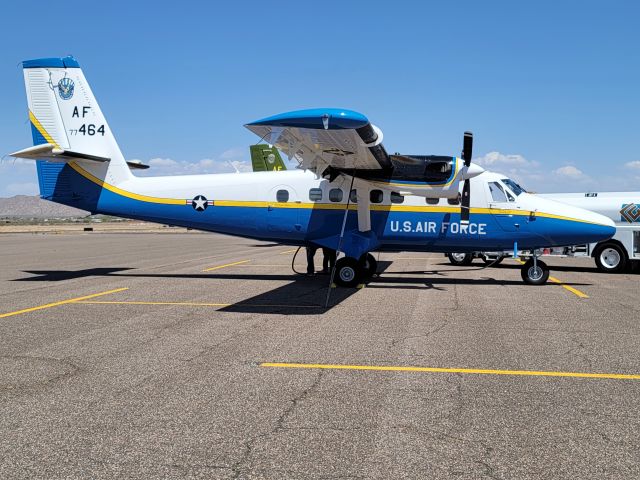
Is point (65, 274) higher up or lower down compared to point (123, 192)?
lower down

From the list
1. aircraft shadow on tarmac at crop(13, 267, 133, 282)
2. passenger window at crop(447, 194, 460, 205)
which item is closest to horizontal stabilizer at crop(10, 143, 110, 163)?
aircraft shadow on tarmac at crop(13, 267, 133, 282)

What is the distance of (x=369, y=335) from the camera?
8.73 metres

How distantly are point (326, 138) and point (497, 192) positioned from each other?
6.12 m

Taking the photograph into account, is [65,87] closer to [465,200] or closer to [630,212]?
[465,200]

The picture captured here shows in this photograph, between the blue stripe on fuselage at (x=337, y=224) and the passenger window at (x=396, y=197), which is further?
the passenger window at (x=396, y=197)

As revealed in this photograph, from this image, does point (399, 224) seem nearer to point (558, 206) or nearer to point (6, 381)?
point (558, 206)

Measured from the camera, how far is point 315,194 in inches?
639

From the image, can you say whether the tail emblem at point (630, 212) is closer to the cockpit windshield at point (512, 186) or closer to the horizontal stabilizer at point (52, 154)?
the cockpit windshield at point (512, 186)

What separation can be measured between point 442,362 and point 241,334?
328 cm

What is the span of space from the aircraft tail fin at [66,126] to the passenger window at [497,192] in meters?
11.0

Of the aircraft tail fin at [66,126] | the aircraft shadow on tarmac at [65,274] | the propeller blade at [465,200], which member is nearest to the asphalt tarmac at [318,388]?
the propeller blade at [465,200]

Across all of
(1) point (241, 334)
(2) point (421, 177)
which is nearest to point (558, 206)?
(2) point (421, 177)

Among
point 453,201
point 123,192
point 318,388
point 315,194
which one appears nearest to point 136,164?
point 123,192

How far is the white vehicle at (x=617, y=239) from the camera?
20547 millimetres
